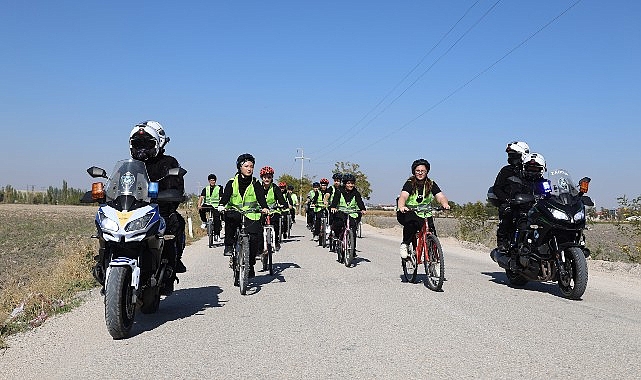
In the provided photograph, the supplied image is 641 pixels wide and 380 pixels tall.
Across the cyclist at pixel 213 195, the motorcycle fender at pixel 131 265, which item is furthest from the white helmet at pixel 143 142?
the cyclist at pixel 213 195

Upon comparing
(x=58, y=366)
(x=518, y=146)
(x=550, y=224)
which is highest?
(x=518, y=146)

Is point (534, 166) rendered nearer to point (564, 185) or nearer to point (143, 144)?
point (564, 185)

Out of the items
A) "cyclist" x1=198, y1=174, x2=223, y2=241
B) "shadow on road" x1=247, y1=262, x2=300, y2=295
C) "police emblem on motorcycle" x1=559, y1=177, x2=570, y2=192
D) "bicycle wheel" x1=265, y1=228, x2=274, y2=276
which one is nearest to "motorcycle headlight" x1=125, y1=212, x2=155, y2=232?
"shadow on road" x1=247, y1=262, x2=300, y2=295

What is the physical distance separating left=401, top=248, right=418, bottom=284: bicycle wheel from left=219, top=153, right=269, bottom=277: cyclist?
256 centimetres

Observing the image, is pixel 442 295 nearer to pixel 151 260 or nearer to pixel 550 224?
pixel 550 224

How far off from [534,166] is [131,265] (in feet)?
21.9

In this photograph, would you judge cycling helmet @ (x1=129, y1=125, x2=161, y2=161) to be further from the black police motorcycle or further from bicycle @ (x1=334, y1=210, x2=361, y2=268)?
bicycle @ (x1=334, y1=210, x2=361, y2=268)

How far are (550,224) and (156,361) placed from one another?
19.8 ft

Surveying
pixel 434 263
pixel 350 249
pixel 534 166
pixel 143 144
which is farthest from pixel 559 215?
pixel 143 144

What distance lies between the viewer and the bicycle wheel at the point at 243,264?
9.69 metres

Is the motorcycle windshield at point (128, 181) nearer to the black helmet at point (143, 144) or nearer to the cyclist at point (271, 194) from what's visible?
the black helmet at point (143, 144)

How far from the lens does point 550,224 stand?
9.25 meters

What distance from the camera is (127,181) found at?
7000 millimetres

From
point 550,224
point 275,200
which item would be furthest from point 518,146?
point 275,200
